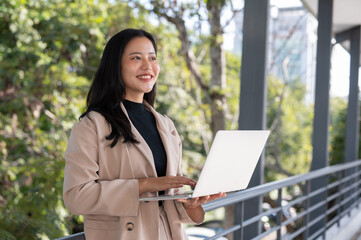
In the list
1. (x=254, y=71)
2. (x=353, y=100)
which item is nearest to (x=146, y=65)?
(x=254, y=71)

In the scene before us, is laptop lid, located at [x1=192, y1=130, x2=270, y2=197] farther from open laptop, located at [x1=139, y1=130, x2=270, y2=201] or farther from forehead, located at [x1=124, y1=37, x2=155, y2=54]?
forehead, located at [x1=124, y1=37, x2=155, y2=54]

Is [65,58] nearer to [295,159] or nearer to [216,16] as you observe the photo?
[216,16]

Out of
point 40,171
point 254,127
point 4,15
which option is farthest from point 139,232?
point 4,15

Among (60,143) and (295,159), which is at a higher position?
(60,143)

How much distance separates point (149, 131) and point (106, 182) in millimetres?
237

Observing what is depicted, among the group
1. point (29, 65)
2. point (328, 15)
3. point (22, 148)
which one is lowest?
point (22, 148)

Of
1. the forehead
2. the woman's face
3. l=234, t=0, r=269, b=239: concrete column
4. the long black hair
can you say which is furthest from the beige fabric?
l=234, t=0, r=269, b=239: concrete column

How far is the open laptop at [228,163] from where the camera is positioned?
1204 mm

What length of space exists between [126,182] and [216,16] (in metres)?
5.64

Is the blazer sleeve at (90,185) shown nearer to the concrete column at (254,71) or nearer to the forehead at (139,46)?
the forehead at (139,46)

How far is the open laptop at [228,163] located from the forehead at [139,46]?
0.35 metres

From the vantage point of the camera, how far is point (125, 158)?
1244mm

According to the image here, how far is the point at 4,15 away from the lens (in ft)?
19.6

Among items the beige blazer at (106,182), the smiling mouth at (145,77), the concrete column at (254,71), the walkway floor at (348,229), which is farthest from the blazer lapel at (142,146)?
the walkway floor at (348,229)
